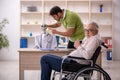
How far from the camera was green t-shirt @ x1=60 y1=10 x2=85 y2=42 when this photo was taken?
148 inches

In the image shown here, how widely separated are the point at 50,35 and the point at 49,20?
361 centimetres

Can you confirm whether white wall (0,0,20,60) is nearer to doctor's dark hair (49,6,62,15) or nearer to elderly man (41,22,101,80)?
doctor's dark hair (49,6,62,15)

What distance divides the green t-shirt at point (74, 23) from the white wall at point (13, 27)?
11.9 feet

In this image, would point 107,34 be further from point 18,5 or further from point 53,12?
point 53,12

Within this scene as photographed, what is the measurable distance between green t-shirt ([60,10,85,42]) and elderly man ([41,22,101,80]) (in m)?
0.51

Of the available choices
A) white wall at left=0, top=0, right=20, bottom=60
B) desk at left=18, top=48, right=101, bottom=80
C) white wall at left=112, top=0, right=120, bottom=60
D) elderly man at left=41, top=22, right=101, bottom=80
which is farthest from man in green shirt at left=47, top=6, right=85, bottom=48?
white wall at left=112, top=0, right=120, bottom=60

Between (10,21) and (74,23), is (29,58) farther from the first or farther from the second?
(10,21)

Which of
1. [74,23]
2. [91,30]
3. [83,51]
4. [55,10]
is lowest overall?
[83,51]

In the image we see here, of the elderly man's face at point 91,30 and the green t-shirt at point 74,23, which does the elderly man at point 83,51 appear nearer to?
the elderly man's face at point 91,30

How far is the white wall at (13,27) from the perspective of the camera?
23.9 ft

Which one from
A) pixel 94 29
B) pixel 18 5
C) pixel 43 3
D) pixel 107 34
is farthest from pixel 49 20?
pixel 94 29

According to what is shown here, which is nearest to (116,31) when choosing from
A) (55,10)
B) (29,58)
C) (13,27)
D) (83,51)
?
(13,27)

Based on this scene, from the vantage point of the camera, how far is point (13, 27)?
7.32 meters

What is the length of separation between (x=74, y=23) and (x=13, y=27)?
3868mm
